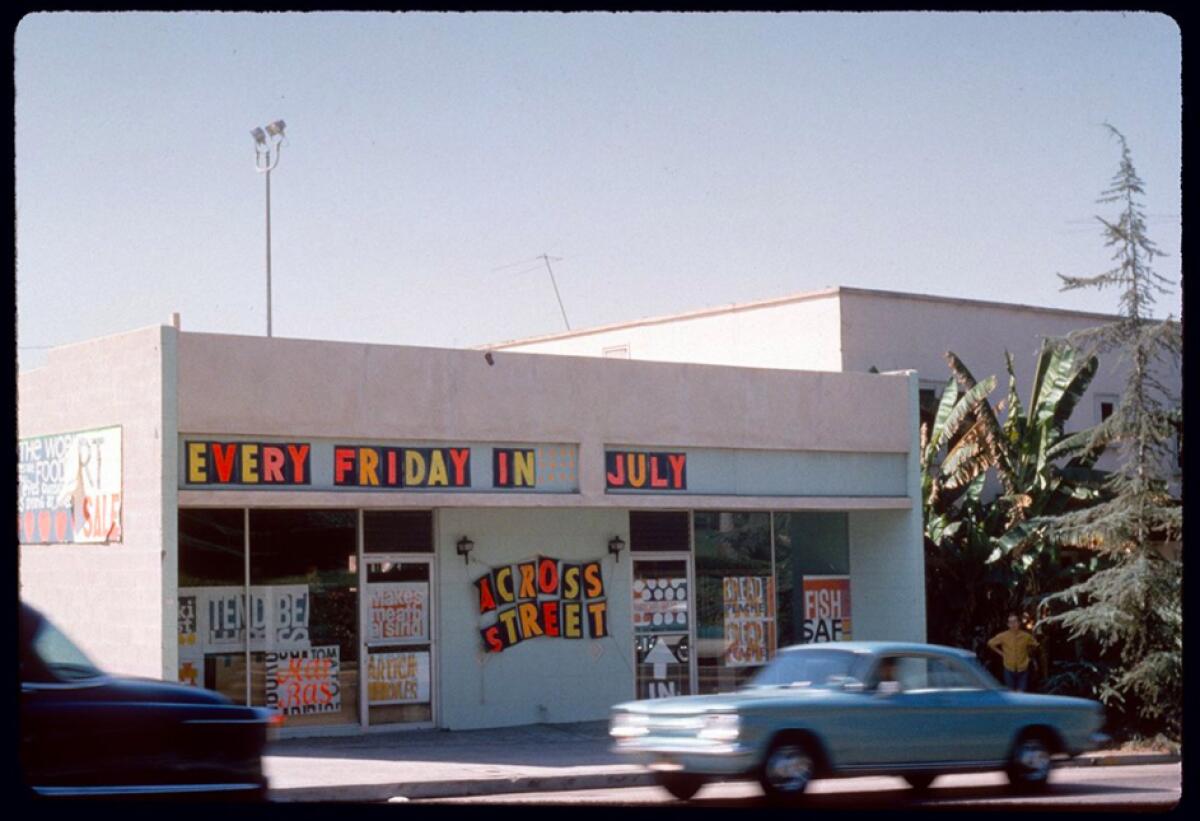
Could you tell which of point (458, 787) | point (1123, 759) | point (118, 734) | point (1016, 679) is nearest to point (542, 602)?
point (458, 787)

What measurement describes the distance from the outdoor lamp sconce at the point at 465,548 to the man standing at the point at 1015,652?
7.37m

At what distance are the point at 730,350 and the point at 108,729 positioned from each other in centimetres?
1992

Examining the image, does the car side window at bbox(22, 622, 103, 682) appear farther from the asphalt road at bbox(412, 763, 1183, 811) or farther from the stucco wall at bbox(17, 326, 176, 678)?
the stucco wall at bbox(17, 326, 176, 678)

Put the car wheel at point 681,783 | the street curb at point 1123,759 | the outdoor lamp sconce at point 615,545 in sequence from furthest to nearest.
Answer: the outdoor lamp sconce at point 615,545 → the street curb at point 1123,759 → the car wheel at point 681,783

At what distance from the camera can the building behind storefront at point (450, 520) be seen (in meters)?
17.8

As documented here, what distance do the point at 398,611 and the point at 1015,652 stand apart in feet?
27.8

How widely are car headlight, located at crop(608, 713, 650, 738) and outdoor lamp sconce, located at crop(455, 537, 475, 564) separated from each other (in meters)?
6.91

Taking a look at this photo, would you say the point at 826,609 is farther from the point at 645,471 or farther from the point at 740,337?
the point at 740,337

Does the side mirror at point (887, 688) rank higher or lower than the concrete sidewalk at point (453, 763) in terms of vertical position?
higher

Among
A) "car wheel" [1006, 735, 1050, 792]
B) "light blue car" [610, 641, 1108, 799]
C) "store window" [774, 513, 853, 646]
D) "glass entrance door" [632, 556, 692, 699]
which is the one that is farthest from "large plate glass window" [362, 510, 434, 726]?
"car wheel" [1006, 735, 1050, 792]

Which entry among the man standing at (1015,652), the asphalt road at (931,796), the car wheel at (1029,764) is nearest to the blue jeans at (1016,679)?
the man standing at (1015,652)

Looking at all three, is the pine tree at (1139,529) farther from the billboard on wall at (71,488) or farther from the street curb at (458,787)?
the billboard on wall at (71,488)

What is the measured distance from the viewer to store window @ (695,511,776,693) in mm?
22781

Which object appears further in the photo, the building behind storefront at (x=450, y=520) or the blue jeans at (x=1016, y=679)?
the blue jeans at (x=1016, y=679)
